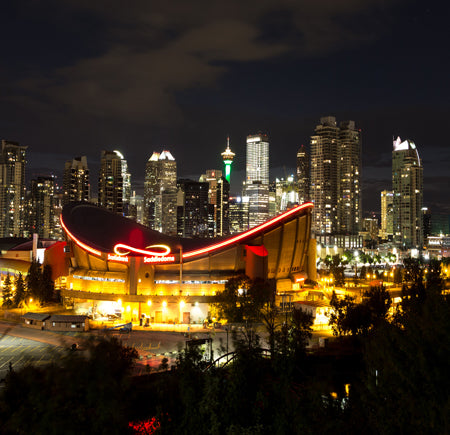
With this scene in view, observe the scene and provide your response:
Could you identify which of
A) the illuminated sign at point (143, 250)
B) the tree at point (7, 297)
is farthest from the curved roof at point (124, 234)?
the tree at point (7, 297)

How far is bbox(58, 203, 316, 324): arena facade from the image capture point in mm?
60250

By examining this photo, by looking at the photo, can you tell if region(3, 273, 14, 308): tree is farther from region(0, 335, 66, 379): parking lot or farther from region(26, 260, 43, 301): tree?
region(0, 335, 66, 379): parking lot

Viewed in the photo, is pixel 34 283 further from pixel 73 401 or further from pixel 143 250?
pixel 73 401

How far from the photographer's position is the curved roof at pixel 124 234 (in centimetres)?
6456

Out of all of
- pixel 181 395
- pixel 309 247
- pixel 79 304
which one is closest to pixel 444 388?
pixel 181 395

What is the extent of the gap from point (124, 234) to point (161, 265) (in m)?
11.1

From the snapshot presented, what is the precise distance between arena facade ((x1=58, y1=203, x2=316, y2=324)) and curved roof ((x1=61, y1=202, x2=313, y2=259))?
135 millimetres

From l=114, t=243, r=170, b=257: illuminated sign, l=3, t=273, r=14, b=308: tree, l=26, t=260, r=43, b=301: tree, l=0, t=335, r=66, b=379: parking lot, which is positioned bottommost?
l=0, t=335, r=66, b=379: parking lot

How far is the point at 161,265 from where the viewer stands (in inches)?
2530

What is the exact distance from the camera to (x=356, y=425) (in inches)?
655

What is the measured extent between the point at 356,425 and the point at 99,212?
66988 millimetres

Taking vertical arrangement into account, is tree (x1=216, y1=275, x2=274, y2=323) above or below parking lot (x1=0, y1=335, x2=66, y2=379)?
above

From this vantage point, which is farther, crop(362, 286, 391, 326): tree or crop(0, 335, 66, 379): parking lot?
crop(362, 286, 391, 326): tree

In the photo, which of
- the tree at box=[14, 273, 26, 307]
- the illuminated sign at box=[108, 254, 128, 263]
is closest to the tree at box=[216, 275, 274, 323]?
the illuminated sign at box=[108, 254, 128, 263]
